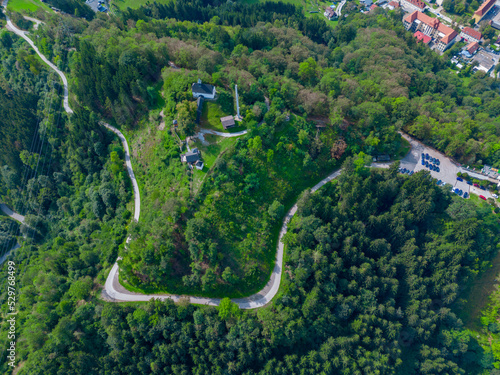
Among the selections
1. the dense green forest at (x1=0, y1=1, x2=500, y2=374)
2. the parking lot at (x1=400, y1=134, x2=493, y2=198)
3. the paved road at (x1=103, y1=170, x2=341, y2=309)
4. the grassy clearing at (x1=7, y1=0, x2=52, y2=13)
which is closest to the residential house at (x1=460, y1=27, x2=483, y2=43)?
the dense green forest at (x1=0, y1=1, x2=500, y2=374)

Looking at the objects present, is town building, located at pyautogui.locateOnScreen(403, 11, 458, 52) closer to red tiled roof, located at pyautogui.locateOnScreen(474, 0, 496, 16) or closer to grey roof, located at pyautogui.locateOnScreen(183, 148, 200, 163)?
red tiled roof, located at pyautogui.locateOnScreen(474, 0, 496, 16)

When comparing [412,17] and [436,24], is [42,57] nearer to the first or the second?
[412,17]

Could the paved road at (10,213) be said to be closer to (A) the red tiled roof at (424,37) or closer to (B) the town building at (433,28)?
(A) the red tiled roof at (424,37)

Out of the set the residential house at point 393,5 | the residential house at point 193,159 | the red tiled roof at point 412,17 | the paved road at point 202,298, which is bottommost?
the paved road at point 202,298

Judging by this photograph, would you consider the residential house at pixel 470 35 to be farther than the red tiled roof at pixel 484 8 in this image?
No

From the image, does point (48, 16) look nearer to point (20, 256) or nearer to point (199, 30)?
point (199, 30)

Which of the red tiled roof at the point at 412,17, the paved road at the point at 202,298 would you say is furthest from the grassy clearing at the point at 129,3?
the paved road at the point at 202,298

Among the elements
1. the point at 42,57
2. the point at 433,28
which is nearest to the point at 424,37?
Result: the point at 433,28
